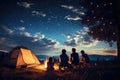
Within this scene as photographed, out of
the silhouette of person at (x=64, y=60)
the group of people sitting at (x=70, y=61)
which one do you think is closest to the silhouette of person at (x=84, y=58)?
the group of people sitting at (x=70, y=61)

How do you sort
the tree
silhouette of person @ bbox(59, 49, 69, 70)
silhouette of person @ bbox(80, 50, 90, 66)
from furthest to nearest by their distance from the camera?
the tree → silhouette of person @ bbox(80, 50, 90, 66) → silhouette of person @ bbox(59, 49, 69, 70)

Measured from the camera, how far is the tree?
17.3 meters

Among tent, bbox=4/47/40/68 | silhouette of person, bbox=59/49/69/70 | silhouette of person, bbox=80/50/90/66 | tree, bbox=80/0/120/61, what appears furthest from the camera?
tree, bbox=80/0/120/61

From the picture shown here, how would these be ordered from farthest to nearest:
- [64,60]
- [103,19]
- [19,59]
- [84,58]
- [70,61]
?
[103,19], [19,59], [70,61], [84,58], [64,60]

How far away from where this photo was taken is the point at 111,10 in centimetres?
1780

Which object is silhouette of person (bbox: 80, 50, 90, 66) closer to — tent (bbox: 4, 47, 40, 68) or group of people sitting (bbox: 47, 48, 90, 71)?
group of people sitting (bbox: 47, 48, 90, 71)

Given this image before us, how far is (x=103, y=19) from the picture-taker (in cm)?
1831

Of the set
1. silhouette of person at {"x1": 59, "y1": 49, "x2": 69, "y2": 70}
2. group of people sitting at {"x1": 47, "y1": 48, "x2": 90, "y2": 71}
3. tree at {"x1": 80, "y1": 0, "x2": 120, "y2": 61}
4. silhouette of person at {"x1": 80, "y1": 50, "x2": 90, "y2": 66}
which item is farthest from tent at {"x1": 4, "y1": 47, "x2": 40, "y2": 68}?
tree at {"x1": 80, "y1": 0, "x2": 120, "y2": 61}

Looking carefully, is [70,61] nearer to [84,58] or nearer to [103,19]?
[84,58]

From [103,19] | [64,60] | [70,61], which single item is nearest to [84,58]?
[70,61]

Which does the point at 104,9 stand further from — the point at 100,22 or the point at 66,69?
the point at 66,69

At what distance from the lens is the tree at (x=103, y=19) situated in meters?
17.3

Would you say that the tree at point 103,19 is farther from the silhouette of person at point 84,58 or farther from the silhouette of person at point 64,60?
the silhouette of person at point 64,60

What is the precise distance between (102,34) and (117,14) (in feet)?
11.3
